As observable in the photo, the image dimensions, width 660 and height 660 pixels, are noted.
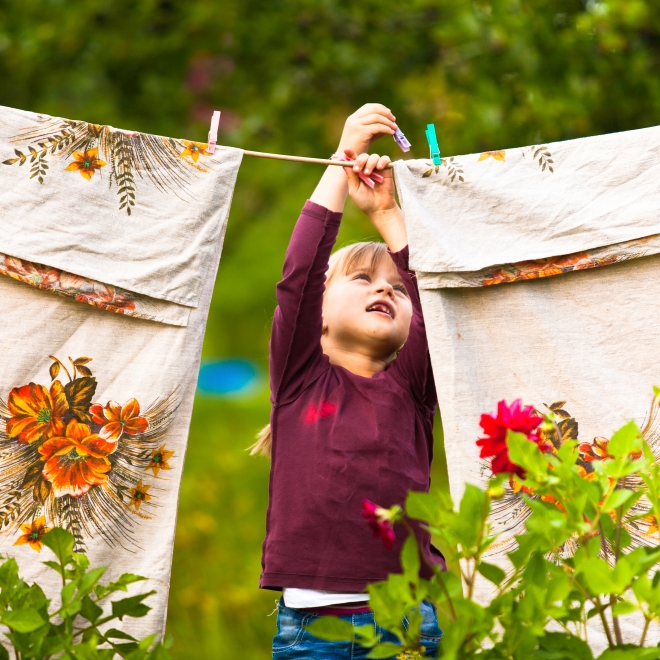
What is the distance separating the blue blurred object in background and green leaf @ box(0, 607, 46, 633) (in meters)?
4.11

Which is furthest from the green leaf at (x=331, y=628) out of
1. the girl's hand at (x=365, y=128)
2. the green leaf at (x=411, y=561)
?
the girl's hand at (x=365, y=128)

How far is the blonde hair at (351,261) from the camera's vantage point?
206 cm

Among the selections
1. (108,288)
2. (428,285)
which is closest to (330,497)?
(428,285)

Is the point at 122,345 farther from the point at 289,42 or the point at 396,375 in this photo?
the point at 289,42

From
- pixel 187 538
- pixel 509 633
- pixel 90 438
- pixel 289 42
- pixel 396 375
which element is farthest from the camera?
pixel 187 538

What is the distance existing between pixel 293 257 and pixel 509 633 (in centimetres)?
94

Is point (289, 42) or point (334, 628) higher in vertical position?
point (289, 42)

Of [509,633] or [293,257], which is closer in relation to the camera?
[509,633]

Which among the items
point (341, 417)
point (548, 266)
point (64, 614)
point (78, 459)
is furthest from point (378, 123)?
point (64, 614)

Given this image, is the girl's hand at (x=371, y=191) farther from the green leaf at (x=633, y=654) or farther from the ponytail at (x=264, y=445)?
the green leaf at (x=633, y=654)

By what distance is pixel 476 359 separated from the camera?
176cm

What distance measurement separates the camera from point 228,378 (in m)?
5.45

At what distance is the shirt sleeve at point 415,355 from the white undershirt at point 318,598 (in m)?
0.42

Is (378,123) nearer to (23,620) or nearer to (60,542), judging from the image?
(60,542)
